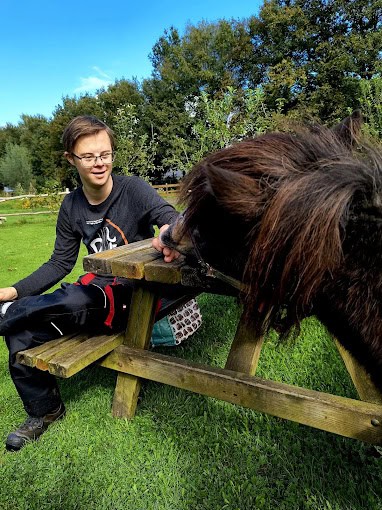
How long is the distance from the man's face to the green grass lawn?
1.60m

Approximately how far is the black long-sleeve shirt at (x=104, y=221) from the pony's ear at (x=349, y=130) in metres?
1.55

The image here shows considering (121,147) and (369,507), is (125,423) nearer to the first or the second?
(369,507)

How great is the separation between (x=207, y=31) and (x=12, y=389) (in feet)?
135

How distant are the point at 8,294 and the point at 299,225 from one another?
7.26ft

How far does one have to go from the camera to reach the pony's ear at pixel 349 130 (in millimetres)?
1263

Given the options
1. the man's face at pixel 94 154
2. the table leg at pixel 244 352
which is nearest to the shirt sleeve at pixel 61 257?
the man's face at pixel 94 154

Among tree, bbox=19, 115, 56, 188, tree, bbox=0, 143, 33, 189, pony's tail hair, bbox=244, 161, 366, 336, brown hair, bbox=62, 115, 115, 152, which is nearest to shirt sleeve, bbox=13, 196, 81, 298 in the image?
brown hair, bbox=62, 115, 115, 152

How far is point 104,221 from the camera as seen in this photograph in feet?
9.46

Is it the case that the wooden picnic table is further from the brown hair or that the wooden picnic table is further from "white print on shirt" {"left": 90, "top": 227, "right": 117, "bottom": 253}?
the brown hair

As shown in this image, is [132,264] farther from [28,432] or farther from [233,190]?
[28,432]

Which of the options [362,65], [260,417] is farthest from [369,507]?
[362,65]

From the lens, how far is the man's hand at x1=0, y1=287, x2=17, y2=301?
2.54 m

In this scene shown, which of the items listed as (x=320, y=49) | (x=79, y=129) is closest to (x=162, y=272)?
(x=79, y=129)

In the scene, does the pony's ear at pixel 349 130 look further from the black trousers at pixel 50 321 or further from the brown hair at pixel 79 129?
the brown hair at pixel 79 129
